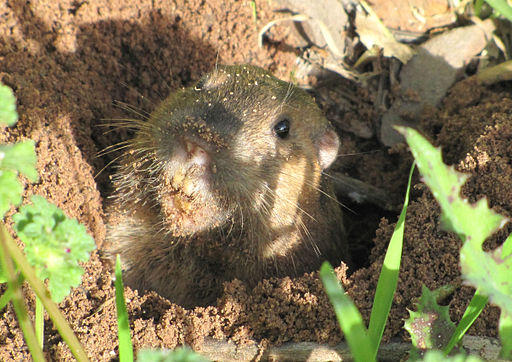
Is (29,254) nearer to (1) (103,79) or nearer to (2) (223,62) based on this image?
(1) (103,79)

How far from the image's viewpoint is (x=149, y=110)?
3.54 m

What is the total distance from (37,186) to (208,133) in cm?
79

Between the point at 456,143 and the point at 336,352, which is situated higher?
the point at 456,143

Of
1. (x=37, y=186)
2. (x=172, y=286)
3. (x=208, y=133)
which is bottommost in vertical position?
(x=172, y=286)

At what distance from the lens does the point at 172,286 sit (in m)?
2.92

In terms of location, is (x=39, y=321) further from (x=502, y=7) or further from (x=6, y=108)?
(x=502, y=7)

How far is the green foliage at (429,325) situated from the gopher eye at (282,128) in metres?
1.26

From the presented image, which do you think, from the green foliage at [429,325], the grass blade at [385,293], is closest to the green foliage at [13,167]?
the grass blade at [385,293]

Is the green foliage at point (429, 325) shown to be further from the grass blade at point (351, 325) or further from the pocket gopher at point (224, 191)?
the pocket gopher at point (224, 191)

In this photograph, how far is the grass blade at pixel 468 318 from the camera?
189 centimetres

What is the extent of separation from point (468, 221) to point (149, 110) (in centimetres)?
244

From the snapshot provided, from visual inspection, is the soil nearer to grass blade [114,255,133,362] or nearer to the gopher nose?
grass blade [114,255,133,362]

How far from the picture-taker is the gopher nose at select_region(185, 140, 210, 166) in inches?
93.8

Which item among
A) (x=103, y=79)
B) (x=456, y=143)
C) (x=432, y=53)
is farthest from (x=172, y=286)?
(x=432, y=53)
